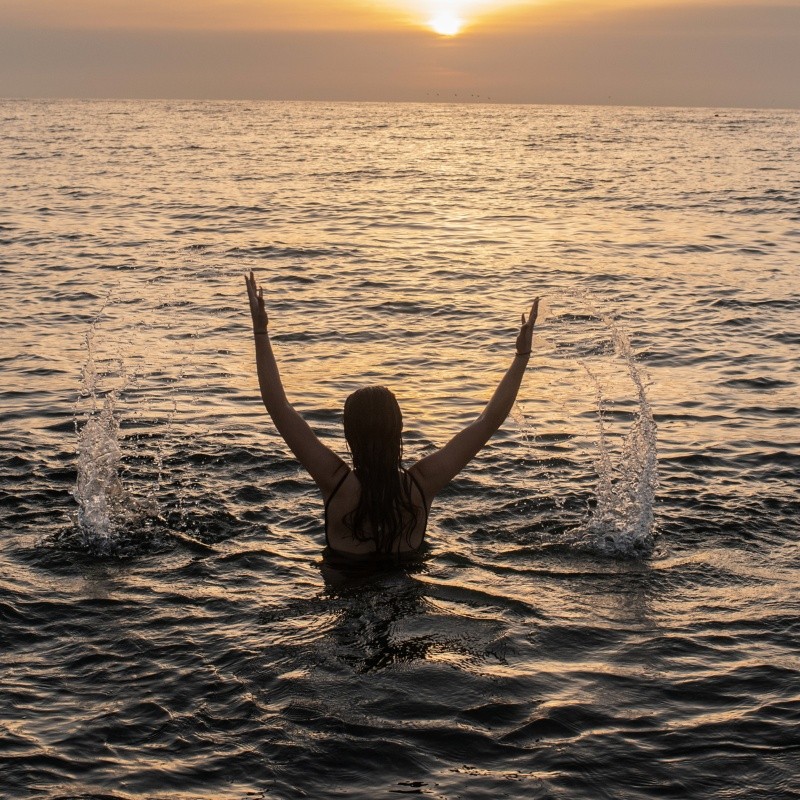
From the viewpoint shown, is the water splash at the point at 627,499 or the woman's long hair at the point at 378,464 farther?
the water splash at the point at 627,499

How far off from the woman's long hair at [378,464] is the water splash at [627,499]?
230 centimetres

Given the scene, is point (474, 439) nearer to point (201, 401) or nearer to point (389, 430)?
point (389, 430)

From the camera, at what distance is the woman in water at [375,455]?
256 inches

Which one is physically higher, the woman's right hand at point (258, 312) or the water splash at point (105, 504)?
the woman's right hand at point (258, 312)

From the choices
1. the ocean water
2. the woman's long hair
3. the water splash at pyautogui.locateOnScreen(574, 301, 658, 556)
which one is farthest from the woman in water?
the water splash at pyautogui.locateOnScreen(574, 301, 658, 556)

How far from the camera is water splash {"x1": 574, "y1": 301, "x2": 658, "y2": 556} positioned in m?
8.71

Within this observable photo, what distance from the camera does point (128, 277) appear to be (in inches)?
917

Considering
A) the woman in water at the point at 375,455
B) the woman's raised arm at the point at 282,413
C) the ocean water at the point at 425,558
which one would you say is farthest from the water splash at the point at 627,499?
the woman's raised arm at the point at 282,413

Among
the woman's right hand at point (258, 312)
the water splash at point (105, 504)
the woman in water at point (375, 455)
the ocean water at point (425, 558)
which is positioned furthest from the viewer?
the water splash at point (105, 504)

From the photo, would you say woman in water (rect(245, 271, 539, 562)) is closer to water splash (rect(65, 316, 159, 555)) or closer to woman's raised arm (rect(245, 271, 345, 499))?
woman's raised arm (rect(245, 271, 345, 499))

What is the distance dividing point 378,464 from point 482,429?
2.32 feet

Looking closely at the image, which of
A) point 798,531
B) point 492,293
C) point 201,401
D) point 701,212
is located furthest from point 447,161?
point 798,531

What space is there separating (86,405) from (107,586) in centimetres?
587

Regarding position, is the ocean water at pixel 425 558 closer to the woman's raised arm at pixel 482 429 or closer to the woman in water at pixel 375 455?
the woman in water at pixel 375 455
